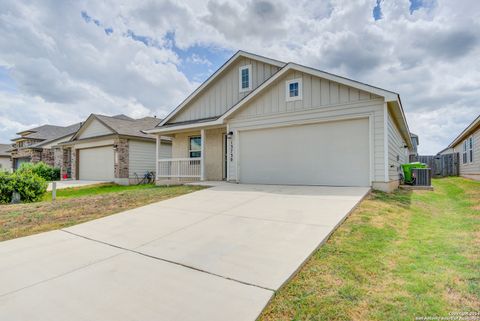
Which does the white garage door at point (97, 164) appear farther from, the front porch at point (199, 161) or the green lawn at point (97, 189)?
the front porch at point (199, 161)

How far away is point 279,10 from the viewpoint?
10266mm

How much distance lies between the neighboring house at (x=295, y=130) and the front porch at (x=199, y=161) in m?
0.05

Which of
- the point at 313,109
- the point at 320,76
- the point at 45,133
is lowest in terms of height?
the point at 313,109

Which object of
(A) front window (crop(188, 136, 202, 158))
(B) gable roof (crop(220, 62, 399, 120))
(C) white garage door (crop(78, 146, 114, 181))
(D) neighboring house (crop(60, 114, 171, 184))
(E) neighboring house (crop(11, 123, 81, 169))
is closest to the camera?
(B) gable roof (crop(220, 62, 399, 120))

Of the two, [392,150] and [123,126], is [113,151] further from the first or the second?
[392,150]

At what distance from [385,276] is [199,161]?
1077 cm

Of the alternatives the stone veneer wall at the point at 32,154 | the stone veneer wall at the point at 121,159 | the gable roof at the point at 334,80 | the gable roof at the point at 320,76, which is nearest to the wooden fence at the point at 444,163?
the gable roof at the point at 320,76

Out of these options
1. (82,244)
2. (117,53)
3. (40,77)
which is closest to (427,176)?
(82,244)

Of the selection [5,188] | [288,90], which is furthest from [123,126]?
[288,90]

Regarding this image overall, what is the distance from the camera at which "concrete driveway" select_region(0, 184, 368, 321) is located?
7.53 feet

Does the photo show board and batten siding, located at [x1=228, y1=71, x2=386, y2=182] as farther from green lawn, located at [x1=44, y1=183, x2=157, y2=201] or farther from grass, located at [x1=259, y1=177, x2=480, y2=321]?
green lawn, located at [x1=44, y1=183, x2=157, y2=201]

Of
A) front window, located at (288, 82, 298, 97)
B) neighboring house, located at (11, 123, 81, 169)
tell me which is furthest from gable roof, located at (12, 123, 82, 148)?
front window, located at (288, 82, 298, 97)

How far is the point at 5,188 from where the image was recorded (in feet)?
28.2

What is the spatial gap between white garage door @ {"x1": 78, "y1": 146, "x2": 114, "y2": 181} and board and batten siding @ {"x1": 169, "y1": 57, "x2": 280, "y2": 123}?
267 inches
